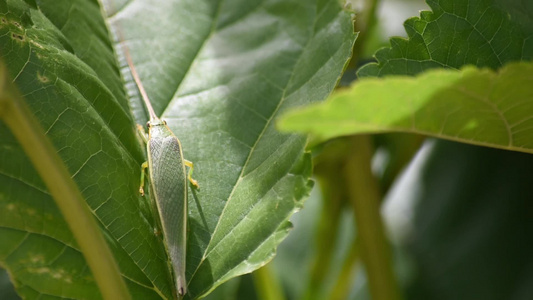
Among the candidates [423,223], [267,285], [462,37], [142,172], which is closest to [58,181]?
[142,172]

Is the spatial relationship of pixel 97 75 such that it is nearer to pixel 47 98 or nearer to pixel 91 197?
pixel 47 98

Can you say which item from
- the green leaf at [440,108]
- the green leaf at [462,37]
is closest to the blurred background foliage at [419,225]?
the green leaf at [462,37]

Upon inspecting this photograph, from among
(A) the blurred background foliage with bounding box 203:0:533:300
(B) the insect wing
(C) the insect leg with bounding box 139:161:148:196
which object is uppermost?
(C) the insect leg with bounding box 139:161:148:196

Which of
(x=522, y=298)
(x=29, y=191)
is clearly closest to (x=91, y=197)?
(x=29, y=191)

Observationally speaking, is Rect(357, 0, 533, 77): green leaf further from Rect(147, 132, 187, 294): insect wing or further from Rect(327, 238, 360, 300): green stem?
Rect(327, 238, 360, 300): green stem

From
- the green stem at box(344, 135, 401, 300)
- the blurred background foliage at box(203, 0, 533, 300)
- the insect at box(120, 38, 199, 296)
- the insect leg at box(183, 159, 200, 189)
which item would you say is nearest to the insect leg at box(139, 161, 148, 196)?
the insect at box(120, 38, 199, 296)

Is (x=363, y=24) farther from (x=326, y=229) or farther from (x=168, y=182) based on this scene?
→ (x=168, y=182)
